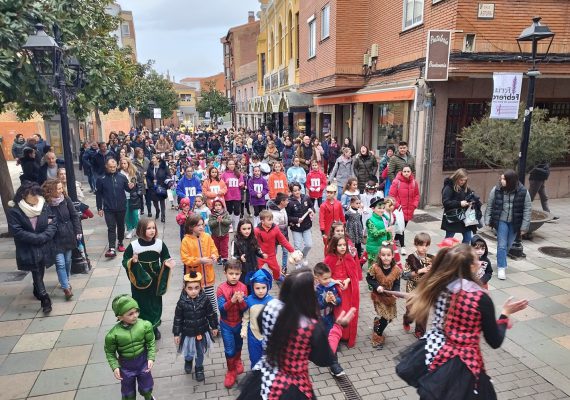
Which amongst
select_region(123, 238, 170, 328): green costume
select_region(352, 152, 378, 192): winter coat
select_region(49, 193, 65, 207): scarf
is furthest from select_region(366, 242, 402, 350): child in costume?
select_region(352, 152, 378, 192): winter coat

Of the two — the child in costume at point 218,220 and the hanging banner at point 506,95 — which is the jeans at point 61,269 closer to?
the child in costume at point 218,220

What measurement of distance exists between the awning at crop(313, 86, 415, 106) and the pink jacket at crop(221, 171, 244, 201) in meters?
5.33

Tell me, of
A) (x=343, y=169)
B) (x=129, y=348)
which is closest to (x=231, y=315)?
(x=129, y=348)

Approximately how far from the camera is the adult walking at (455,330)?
2.84m

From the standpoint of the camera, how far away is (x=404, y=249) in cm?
852

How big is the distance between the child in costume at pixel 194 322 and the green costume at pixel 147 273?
0.78 metres

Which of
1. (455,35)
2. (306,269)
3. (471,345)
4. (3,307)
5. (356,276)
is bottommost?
(3,307)

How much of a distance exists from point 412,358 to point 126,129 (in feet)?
136

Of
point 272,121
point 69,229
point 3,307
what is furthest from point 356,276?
A: point 272,121

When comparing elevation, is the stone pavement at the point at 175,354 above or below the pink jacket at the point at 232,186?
below

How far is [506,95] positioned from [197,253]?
7255mm

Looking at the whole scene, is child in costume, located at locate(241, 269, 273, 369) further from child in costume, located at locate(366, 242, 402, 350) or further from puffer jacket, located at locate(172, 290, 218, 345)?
child in costume, located at locate(366, 242, 402, 350)

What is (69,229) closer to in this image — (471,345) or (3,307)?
(3,307)

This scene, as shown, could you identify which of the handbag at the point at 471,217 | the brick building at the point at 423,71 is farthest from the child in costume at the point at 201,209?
the brick building at the point at 423,71
